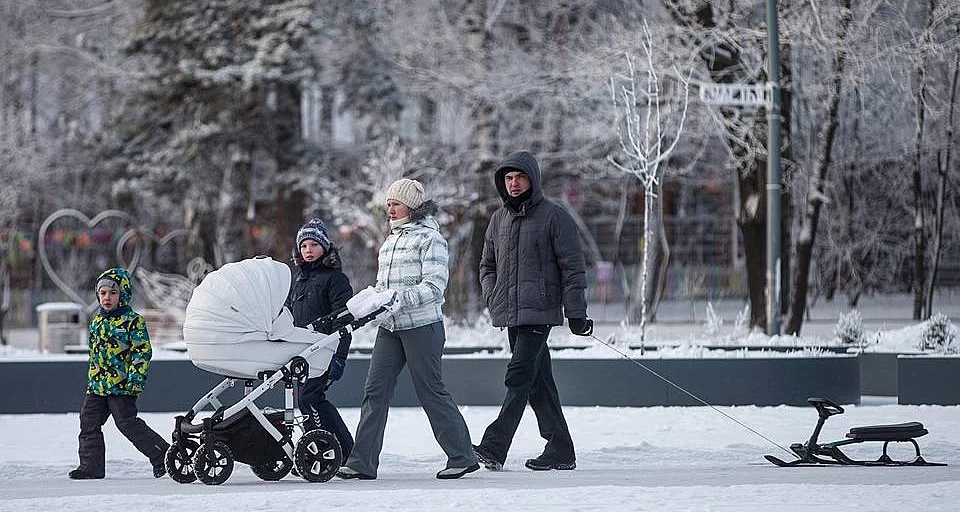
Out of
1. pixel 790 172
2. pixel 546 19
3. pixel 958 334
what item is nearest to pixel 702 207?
pixel 546 19

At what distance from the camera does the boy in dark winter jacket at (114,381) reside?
9.84 meters

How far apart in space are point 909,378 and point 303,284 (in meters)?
6.34

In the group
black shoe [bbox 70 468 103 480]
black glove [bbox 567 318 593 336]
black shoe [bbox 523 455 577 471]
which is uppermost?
black glove [bbox 567 318 593 336]

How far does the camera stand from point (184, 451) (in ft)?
30.5

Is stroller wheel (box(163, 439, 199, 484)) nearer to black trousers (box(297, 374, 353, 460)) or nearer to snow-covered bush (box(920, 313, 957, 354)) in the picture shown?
black trousers (box(297, 374, 353, 460))

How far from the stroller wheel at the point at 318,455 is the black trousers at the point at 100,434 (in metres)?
1.14

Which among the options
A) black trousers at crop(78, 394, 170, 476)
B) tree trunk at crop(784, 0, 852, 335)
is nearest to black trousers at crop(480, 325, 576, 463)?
black trousers at crop(78, 394, 170, 476)

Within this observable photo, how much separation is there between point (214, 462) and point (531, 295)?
2.20m

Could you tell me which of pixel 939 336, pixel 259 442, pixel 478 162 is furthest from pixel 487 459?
pixel 478 162

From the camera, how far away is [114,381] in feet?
32.3

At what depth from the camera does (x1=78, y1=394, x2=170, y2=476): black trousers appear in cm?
984

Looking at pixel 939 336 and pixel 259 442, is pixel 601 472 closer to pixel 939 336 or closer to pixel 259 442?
pixel 259 442

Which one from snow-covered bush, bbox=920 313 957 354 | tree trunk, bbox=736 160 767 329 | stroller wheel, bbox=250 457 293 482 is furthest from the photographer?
tree trunk, bbox=736 160 767 329

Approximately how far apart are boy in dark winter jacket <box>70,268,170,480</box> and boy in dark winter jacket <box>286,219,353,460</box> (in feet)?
3.36
